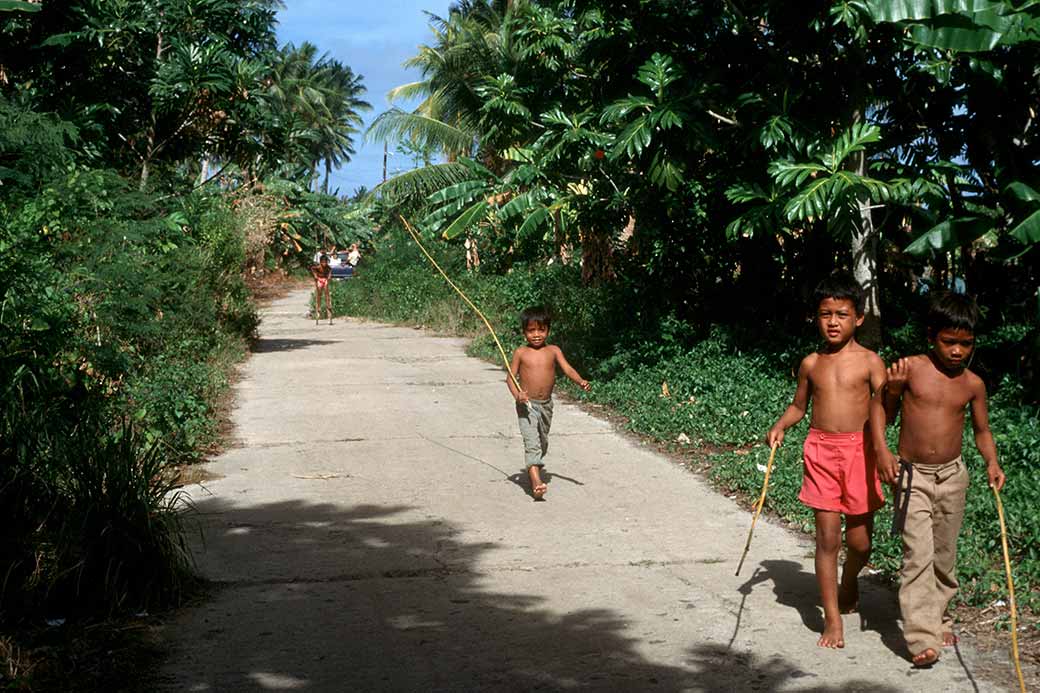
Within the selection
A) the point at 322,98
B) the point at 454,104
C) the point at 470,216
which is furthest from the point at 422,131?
the point at 322,98

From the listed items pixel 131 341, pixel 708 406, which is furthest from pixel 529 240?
pixel 131 341

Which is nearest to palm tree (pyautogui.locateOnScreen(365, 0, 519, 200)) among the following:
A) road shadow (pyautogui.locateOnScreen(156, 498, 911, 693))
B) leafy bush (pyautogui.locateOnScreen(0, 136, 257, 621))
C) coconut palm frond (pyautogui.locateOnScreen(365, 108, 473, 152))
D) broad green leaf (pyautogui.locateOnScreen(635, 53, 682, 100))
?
Answer: coconut palm frond (pyautogui.locateOnScreen(365, 108, 473, 152))

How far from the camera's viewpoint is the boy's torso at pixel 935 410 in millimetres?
4867

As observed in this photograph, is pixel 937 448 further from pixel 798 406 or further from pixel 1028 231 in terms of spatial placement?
pixel 1028 231

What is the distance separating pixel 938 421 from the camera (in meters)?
4.86

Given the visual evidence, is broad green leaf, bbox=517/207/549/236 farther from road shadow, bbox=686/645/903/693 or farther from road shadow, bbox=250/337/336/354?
road shadow, bbox=250/337/336/354

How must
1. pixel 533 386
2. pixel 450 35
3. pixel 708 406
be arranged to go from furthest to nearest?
pixel 450 35
pixel 708 406
pixel 533 386

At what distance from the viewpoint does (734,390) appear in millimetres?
11086

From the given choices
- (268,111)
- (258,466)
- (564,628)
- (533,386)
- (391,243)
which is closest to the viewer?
(564,628)

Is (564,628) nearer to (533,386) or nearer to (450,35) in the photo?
(533,386)

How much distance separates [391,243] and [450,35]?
30.4 feet

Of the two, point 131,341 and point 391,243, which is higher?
point 391,243

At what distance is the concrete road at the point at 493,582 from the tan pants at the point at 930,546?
0.21m

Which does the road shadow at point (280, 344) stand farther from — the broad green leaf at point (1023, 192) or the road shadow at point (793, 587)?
the road shadow at point (793, 587)
